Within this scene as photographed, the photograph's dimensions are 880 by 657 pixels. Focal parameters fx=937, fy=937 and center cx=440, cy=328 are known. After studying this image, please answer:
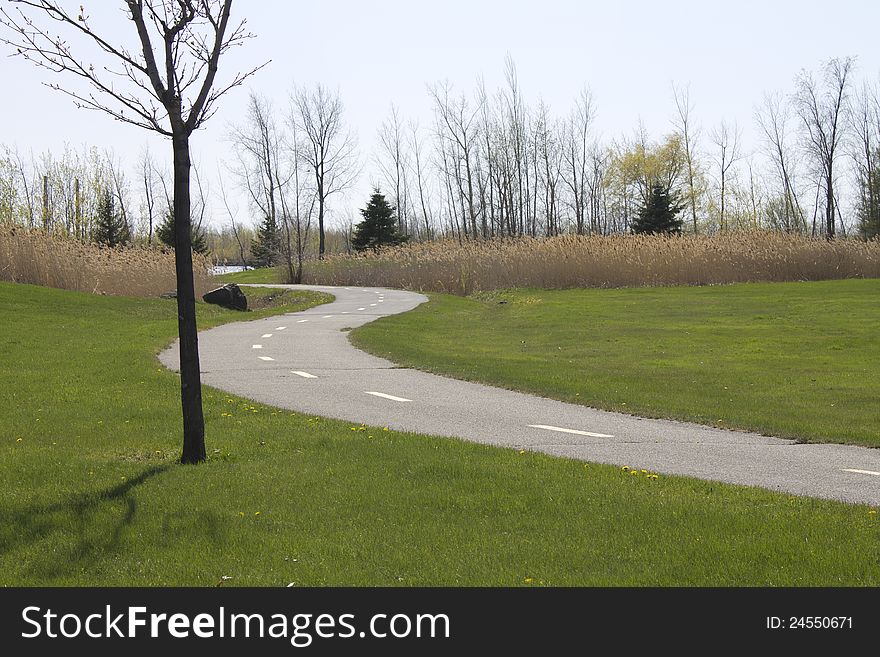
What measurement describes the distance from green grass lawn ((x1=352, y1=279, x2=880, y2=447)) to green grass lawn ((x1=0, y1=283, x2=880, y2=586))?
3.91 m

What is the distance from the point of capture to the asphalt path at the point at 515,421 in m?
8.01

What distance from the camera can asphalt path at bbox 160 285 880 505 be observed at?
26.3ft

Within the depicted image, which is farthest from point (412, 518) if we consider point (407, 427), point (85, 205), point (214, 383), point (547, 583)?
point (85, 205)

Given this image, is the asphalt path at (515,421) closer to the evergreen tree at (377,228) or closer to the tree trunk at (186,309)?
the tree trunk at (186,309)

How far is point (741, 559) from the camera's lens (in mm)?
5238

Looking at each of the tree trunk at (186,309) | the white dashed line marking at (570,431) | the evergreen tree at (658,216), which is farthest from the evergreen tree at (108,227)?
the tree trunk at (186,309)

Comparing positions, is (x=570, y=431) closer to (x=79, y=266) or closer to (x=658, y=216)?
(x=79, y=266)

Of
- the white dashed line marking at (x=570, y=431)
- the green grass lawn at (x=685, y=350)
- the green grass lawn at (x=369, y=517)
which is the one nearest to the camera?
the green grass lawn at (x=369, y=517)

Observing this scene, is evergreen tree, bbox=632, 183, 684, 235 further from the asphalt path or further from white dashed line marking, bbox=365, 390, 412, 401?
white dashed line marking, bbox=365, 390, 412, 401

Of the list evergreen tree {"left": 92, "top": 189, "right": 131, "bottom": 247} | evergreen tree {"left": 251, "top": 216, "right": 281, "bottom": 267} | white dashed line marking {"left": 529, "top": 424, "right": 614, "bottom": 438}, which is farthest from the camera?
evergreen tree {"left": 251, "top": 216, "right": 281, "bottom": 267}

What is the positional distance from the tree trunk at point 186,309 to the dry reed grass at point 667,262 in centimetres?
3341

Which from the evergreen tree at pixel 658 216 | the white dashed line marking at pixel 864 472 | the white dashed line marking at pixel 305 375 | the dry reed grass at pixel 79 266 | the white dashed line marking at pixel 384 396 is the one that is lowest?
the white dashed line marking at pixel 864 472

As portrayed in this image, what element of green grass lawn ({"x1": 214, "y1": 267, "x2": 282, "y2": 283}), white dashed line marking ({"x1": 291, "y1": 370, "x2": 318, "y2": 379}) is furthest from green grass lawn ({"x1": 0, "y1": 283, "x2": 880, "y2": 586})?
green grass lawn ({"x1": 214, "y1": 267, "x2": 282, "y2": 283})

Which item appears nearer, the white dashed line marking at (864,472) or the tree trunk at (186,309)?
the tree trunk at (186,309)
